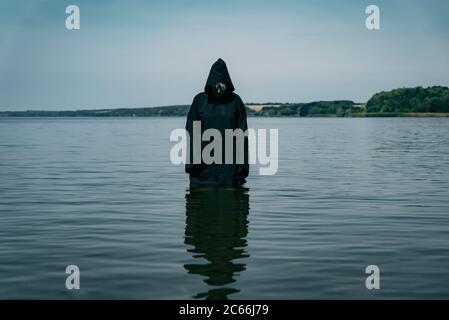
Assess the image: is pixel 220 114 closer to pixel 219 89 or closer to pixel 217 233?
pixel 219 89

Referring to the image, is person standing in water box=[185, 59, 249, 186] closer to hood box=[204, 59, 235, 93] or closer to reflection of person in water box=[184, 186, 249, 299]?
hood box=[204, 59, 235, 93]

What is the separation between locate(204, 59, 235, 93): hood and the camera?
16.1 meters

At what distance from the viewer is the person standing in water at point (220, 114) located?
53.2 feet

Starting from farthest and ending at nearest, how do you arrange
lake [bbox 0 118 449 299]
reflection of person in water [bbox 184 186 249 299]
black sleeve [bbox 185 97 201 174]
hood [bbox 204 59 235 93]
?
black sleeve [bbox 185 97 201 174]
hood [bbox 204 59 235 93]
reflection of person in water [bbox 184 186 249 299]
lake [bbox 0 118 449 299]

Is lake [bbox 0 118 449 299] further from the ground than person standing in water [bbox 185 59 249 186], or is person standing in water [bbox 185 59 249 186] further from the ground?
person standing in water [bbox 185 59 249 186]

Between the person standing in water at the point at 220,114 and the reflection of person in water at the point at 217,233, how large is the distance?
0.49 meters

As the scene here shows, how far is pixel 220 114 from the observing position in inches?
652

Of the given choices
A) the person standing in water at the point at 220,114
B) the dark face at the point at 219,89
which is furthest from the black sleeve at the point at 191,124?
the dark face at the point at 219,89

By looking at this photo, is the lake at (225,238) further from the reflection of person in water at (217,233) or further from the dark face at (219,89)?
the dark face at (219,89)

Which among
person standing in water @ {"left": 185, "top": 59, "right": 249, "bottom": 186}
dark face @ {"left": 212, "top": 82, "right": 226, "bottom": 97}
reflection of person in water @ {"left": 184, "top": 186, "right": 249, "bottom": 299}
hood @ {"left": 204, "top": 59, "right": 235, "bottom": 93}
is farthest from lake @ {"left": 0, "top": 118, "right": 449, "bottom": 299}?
hood @ {"left": 204, "top": 59, "right": 235, "bottom": 93}

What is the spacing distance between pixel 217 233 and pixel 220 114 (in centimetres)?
533

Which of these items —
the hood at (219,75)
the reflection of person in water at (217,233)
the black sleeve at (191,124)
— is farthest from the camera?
the black sleeve at (191,124)
